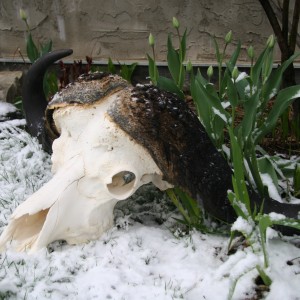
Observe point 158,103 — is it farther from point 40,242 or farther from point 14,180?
point 14,180

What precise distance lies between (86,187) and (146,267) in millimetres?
351

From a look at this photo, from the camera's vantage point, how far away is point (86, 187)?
5.58ft

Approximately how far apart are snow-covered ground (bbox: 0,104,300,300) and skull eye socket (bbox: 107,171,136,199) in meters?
0.19

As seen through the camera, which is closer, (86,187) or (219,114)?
(86,187)

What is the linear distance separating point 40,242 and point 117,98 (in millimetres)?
589

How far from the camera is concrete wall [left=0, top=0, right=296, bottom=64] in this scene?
3.54 metres

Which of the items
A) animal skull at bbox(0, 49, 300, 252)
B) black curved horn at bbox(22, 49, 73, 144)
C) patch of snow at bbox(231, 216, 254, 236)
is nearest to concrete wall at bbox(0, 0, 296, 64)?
black curved horn at bbox(22, 49, 73, 144)

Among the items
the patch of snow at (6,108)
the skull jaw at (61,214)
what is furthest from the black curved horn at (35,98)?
the patch of snow at (6,108)

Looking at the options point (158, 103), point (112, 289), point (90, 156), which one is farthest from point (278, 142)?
point (112, 289)

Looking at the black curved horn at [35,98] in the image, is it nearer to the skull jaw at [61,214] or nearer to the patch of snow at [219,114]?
the skull jaw at [61,214]

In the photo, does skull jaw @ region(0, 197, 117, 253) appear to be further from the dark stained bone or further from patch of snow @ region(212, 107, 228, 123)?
patch of snow @ region(212, 107, 228, 123)

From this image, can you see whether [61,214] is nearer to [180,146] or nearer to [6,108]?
[180,146]

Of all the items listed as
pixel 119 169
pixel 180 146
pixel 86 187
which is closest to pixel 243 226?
pixel 180 146

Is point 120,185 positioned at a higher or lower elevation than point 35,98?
lower
